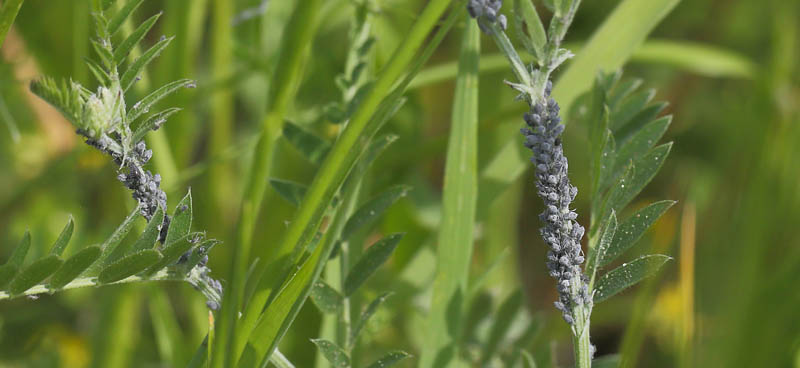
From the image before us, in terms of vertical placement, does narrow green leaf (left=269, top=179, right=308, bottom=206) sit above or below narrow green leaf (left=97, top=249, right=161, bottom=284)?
below

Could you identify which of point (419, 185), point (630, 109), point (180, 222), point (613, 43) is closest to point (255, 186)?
point (180, 222)

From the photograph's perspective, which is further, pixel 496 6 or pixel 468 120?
pixel 468 120

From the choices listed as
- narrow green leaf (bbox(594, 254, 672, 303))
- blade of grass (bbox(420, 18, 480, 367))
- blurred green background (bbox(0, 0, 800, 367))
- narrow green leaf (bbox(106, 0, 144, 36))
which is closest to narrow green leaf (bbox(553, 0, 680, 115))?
blurred green background (bbox(0, 0, 800, 367))

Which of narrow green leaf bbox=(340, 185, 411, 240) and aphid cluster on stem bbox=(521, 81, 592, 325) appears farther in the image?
narrow green leaf bbox=(340, 185, 411, 240)

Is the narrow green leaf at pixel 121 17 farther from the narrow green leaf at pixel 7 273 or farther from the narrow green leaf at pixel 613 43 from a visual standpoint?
the narrow green leaf at pixel 613 43

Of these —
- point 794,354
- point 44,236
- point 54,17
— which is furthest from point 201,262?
point 54,17

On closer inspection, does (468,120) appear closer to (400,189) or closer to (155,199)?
(400,189)

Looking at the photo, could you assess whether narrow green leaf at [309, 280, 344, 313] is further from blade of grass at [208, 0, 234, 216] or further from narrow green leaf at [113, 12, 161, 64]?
blade of grass at [208, 0, 234, 216]
